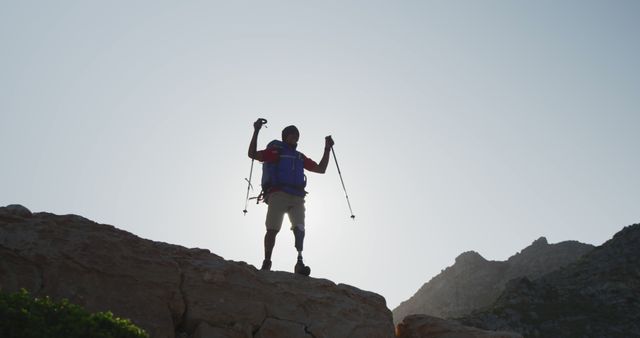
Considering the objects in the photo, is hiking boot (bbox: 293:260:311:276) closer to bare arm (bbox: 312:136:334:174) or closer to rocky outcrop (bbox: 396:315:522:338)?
bare arm (bbox: 312:136:334:174)

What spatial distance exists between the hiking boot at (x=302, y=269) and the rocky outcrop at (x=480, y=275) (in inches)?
2945

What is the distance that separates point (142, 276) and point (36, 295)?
1633 mm

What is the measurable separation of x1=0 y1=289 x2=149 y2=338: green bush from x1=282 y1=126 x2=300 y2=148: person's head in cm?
688

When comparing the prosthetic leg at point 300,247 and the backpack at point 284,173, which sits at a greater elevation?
the backpack at point 284,173

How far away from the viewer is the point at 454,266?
10325 centimetres

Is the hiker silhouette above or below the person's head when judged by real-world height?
below

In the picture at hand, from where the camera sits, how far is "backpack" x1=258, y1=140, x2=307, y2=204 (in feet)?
40.2

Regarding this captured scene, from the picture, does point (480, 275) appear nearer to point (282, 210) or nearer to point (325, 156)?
point (325, 156)

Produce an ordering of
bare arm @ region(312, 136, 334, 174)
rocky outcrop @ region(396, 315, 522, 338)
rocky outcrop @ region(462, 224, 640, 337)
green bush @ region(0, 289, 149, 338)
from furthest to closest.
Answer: rocky outcrop @ region(462, 224, 640, 337) → bare arm @ region(312, 136, 334, 174) → rocky outcrop @ region(396, 315, 522, 338) → green bush @ region(0, 289, 149, 338)

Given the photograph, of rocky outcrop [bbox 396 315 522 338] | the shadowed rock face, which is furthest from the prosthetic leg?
rocky outcrop [bbox 396 315 522 338]

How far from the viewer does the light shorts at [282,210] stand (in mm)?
12125

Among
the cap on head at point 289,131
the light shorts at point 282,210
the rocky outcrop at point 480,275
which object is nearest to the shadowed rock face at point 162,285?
the light shorts at point 282,210

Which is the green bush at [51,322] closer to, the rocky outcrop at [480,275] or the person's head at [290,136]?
the person's head at [290,136]

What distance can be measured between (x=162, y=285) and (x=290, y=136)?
4.50 meters
